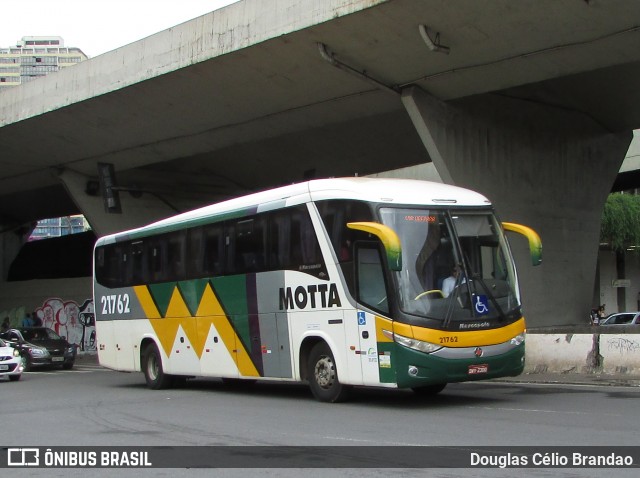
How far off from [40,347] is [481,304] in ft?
66.6

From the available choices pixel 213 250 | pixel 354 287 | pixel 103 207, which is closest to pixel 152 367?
pixel 213 250

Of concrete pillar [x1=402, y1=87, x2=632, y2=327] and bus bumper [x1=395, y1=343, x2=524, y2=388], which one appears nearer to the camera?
bus bumper [x1=395, y1=343, x2=524, y2=388]

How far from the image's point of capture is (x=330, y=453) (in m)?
8.74

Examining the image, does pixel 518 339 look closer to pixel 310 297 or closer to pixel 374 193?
pixel 374 193

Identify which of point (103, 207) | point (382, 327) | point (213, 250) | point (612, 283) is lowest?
point (612, 283)

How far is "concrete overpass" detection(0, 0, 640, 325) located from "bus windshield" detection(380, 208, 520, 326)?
6797 millimetres

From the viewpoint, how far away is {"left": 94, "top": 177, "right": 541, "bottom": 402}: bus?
482 inches

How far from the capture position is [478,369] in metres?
12.4

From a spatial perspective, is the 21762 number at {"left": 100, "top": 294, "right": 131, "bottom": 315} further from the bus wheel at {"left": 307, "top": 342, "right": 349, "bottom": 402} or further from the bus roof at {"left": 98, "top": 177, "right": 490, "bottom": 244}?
the bus wheel at {"left": 307, "top": 342, "right": 349, "bottom": 402}

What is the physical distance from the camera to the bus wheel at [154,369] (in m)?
18.3

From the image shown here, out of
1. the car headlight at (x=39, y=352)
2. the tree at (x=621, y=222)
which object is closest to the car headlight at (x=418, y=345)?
the car headlight at (x=39, y=352)

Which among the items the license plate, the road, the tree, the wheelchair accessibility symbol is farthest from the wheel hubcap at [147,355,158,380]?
the tree

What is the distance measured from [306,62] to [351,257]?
9.93 metres

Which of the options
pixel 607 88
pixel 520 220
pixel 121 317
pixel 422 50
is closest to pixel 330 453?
pixel 121 317
